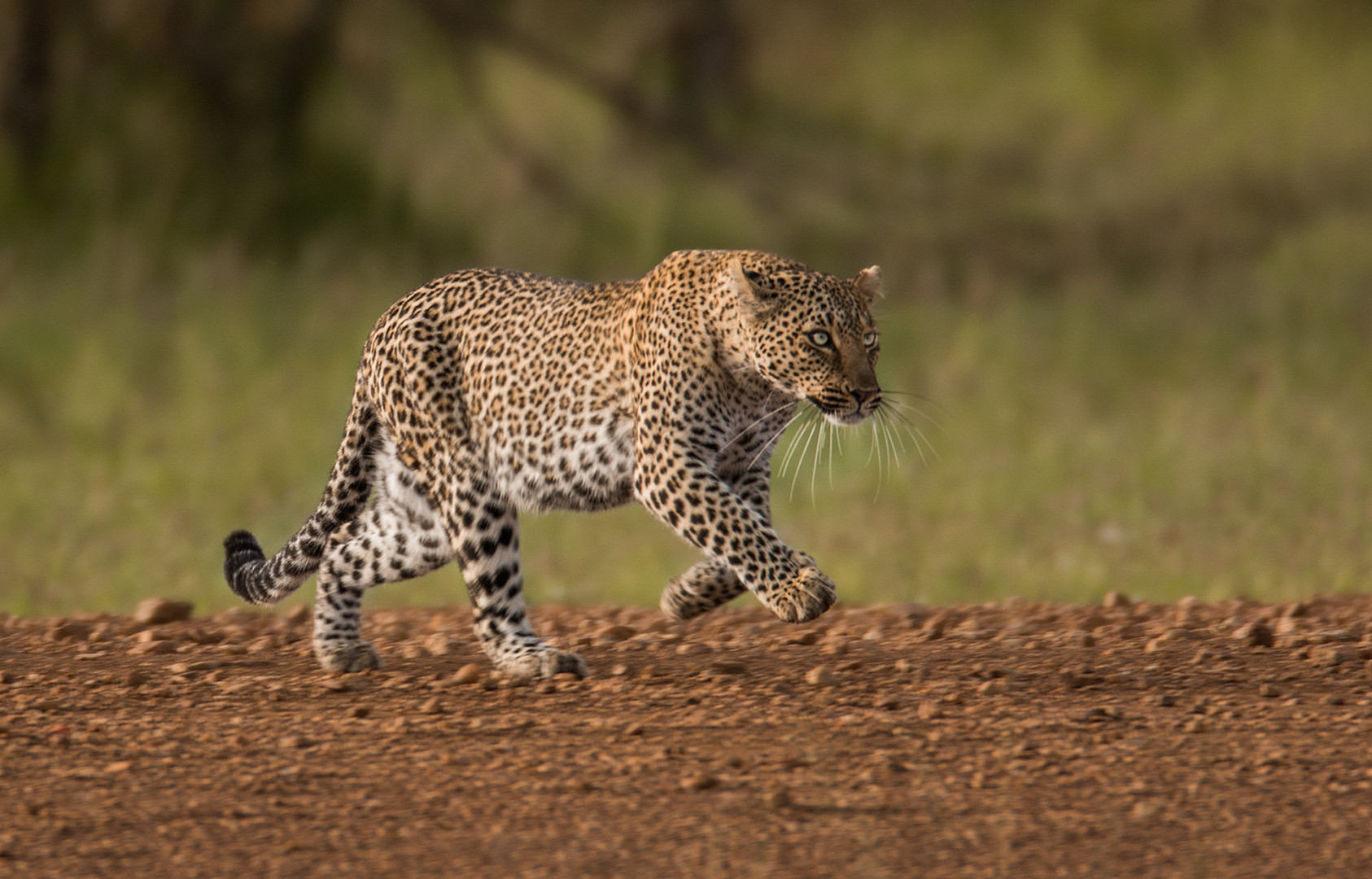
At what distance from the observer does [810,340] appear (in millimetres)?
6500

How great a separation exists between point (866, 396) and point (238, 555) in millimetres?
2873

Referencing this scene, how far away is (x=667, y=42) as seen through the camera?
2053cm

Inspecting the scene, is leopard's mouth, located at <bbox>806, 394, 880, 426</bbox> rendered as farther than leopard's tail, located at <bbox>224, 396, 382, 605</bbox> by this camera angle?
No

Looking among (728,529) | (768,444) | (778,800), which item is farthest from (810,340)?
(778,800)

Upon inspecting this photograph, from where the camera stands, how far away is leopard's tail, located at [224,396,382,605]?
24.8 ft

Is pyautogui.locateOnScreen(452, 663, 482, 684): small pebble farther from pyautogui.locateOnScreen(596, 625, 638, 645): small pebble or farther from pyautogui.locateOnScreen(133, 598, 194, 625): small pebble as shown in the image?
pyautogui.locateOnScreen(133, 598, 194, 625): small pebble

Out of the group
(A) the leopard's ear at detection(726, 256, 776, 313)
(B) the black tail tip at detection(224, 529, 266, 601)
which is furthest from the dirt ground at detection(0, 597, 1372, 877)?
(A) the leopard's ear at detection(726, 256, 776, 313)

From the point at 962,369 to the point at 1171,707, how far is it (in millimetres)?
9305

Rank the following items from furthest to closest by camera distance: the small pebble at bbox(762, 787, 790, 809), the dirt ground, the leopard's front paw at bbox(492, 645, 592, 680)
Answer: the leopard's front paw at bbox(492, 645, 592, 680) < the small pebble at bbox(762, 787, 790, 809) < the dirt ground

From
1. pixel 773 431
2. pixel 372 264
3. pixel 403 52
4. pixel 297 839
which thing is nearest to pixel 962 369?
pixel 372 264

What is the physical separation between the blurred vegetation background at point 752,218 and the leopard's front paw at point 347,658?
4548 millimetres

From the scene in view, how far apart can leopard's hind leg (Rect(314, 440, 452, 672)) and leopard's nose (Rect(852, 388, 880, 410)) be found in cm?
182

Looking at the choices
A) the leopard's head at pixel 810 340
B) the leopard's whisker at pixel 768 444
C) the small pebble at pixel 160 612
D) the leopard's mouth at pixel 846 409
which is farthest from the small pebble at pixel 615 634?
the small pebble at pixel 160 612

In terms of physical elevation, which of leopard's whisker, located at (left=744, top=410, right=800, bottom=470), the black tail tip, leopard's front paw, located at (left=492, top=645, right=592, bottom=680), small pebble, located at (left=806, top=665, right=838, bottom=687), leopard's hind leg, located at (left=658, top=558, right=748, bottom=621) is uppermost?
the black tail tip
